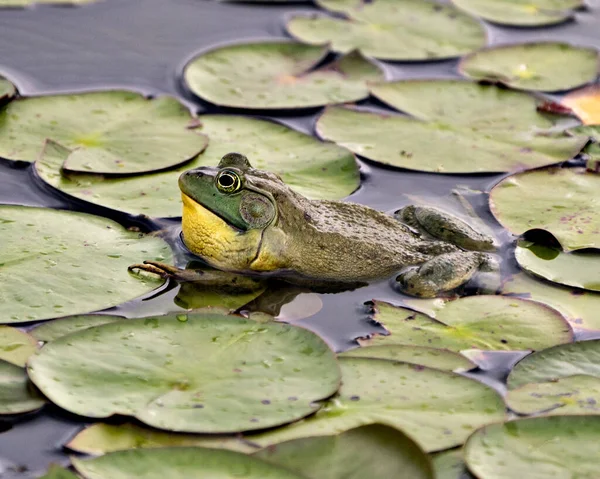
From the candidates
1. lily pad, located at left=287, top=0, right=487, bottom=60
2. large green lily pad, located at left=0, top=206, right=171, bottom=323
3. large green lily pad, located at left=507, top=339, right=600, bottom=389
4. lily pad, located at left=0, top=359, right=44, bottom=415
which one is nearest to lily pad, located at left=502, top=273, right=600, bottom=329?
large green lily pad, located at left=507, top=339, right=600, bottom=389

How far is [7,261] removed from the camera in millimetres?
4523

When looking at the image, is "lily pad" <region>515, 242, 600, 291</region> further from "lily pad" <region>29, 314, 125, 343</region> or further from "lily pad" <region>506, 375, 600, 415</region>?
"lily pad" <region>29, 314, 125, 343</region>

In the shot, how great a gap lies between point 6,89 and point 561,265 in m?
3.75

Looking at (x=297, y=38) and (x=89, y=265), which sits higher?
(x=297, y=38)

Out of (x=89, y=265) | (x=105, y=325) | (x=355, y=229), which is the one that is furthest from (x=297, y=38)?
(x=105, y=325)

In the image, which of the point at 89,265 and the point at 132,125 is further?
the point at 132,125

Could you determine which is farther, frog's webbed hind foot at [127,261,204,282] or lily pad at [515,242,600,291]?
lily pad at [515,242,600,291]

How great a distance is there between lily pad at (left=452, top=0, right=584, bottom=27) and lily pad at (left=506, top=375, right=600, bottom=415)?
4.66 meters

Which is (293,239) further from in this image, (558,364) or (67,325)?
(558,364)

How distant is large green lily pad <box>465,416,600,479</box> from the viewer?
344cm

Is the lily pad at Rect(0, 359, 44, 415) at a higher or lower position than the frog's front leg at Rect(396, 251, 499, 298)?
lower

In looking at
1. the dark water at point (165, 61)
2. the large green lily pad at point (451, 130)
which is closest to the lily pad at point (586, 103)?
the large green lily pad at point (451, 130)

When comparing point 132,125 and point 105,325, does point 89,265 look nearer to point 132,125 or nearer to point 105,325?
point 105,325

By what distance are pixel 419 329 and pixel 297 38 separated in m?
3.66
